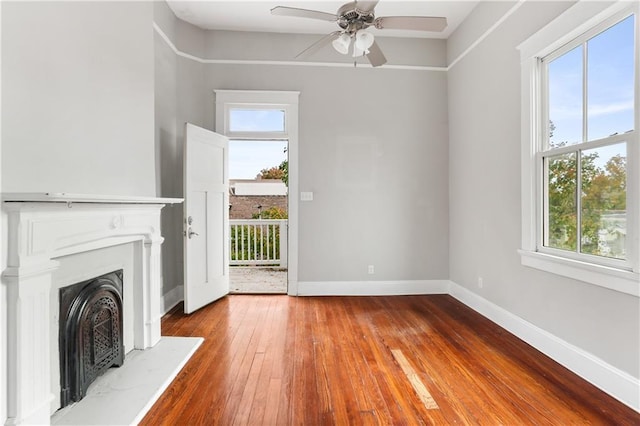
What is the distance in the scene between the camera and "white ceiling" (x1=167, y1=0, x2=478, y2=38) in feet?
11.1

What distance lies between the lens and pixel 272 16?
3.65 meters

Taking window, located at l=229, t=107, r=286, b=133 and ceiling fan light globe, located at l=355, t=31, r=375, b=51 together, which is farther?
window, located at l=229, t=107, r=286, b=133

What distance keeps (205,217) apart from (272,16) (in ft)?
7.80

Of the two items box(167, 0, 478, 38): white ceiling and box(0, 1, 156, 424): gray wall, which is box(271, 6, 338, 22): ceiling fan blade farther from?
box(167, 0, 478, 38): white ceiling

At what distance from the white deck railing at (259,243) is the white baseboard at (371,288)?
77.1 inches

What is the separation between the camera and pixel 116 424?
1.67 meters

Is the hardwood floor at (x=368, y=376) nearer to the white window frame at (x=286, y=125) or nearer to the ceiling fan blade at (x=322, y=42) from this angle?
the white window frame at (x=286, y=125)

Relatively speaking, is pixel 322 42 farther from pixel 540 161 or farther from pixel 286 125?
pixel 540 161

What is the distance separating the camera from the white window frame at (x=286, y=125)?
4.00 metres

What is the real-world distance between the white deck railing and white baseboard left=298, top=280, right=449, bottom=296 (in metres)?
1.96

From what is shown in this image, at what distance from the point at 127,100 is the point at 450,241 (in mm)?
3758

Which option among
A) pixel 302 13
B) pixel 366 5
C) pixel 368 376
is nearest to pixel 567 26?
pixel 366 5

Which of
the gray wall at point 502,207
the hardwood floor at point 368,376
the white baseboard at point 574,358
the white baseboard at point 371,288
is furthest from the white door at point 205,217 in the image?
the white baseboard at point 574,358

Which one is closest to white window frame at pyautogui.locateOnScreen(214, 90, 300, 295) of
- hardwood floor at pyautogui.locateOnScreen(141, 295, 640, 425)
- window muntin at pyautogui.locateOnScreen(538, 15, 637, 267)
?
hardwood floor at pyautogui.locateOnScreen(141, 295, 640, 425)
